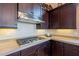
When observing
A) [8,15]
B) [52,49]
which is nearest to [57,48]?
[52,49]

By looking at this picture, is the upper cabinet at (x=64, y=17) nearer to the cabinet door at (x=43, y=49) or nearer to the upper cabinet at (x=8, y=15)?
the cabinet door at (x=43, y=49)

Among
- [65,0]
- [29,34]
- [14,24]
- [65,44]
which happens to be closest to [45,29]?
[29,34]

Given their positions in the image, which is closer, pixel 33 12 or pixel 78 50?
pixel 78 50

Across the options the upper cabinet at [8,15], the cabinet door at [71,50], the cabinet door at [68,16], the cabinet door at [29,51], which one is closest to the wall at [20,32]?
the upper cabinet at [8,15]

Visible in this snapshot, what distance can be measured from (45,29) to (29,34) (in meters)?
0.85

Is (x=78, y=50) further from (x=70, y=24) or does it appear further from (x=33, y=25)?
(x=33, y=25)

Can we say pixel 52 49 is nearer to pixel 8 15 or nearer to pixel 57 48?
pixel 57 48

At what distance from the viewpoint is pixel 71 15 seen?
2783mm

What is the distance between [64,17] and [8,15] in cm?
186

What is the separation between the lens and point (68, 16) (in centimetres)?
285

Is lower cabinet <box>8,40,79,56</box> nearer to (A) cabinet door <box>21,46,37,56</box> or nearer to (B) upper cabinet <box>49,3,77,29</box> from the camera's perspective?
(A) cabinet door <box>21,46,37,56</box>

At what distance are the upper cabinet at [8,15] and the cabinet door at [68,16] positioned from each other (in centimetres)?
164

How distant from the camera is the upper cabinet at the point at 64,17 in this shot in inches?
108

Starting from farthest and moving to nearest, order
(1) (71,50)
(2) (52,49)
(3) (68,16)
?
1. (3) (68,16)
2. (2) (52,49)
3. (1) (71,50)
